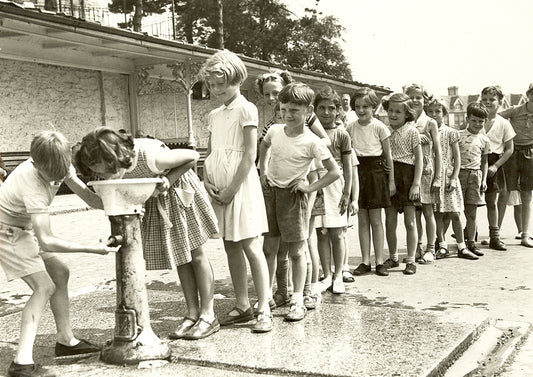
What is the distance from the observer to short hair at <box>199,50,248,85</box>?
4297mm

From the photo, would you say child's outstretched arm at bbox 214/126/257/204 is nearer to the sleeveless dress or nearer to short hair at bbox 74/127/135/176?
short hair at bbox 74/127/135/176

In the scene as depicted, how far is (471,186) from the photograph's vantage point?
25.5 feet

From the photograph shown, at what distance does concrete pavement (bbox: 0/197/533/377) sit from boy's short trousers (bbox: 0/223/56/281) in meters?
0.56

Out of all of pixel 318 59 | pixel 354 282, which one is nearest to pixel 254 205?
pixel 354 282

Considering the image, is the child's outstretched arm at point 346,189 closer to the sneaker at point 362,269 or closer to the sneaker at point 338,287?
the sneaker at point 338,287

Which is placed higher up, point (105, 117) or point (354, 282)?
point (105, 117)

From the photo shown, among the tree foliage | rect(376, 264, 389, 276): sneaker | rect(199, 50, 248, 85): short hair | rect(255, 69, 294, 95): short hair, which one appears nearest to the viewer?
rect(199, 50, 248, 85): short hair

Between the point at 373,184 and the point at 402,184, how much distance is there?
1.37ft

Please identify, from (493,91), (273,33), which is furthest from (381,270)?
(273,33)

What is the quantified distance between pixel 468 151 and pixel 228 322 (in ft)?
14.1

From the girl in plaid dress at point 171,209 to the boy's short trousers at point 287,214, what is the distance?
596 millimetres

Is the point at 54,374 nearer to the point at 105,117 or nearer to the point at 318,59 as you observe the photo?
the point at 105,117

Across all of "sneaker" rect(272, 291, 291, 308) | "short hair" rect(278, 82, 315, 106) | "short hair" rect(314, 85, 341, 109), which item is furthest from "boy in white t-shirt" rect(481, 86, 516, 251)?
"short hair" rect(278, 82, 315, 106)

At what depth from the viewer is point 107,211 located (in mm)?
3793
